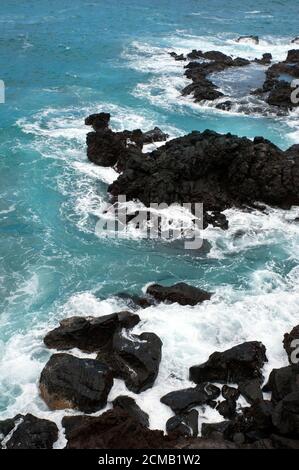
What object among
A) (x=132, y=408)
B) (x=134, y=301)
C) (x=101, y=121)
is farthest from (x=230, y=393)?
(x=101, y=121)

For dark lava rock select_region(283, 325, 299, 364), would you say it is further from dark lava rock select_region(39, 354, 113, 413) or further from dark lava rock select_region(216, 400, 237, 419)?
dark lava rock select_region(39, 354, 113, 413)

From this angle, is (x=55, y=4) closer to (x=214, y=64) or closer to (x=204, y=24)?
(x=204, y=24)

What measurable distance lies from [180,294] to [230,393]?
16.7 ft

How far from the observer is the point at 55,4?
266 ft

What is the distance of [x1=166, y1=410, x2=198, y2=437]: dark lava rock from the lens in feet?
45.3

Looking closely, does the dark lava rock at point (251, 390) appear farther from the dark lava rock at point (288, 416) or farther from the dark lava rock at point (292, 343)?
the dark lava rock at point (292, 343)

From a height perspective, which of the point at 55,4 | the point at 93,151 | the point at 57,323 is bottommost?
the point at 57,323

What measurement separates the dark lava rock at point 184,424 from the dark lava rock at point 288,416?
2324 millimetres

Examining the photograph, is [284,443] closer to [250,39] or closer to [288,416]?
[288,416]

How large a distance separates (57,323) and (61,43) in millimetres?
48910

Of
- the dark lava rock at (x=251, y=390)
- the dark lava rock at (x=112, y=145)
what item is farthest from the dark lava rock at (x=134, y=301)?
the dark lava rock at (x=112, y=145)

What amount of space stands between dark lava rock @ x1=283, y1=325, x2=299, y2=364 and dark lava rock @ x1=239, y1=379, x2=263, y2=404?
1.82 meters

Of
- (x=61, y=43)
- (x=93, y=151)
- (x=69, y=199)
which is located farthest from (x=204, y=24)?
(x=69, y=199)

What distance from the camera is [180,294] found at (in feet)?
63.3
